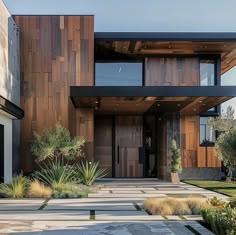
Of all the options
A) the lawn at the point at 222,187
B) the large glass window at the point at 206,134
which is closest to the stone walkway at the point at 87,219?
the lawn at the point at 222,187

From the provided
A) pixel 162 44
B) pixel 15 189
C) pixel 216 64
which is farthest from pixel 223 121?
pixel 15 189

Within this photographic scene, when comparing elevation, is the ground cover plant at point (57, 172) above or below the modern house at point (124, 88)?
below

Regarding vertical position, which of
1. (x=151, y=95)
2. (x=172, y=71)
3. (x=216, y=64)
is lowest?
(x=151, y=95)

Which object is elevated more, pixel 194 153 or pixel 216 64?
pixel 216 64

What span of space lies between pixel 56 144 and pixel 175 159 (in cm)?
515

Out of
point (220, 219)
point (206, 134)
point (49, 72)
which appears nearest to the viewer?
point (220, 219)

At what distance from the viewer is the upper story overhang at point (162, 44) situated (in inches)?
762

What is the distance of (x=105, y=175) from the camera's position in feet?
75.4

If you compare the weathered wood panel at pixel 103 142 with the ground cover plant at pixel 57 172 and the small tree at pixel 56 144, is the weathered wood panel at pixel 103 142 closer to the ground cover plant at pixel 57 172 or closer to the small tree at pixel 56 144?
the ground cover plant at pixel 57 172

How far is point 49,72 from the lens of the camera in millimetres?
19500

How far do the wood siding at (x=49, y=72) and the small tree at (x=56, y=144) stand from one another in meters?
0.73

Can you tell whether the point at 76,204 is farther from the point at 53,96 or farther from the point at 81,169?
the point at 53,96

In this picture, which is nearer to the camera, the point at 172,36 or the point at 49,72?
the point at 172,36

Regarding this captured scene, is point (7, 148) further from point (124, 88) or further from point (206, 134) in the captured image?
point (206, 134)
